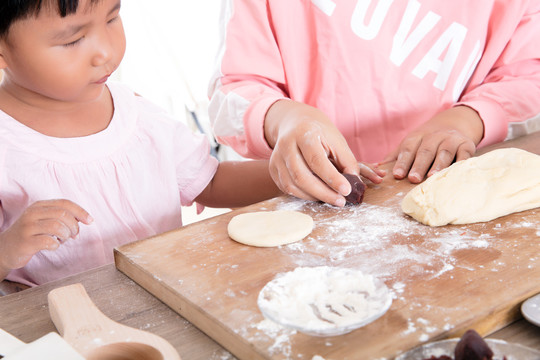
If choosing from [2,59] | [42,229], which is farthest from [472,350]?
[2,59]

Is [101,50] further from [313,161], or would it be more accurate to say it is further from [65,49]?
[313,161]

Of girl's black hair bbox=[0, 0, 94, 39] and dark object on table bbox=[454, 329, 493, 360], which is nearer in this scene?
dark object on table bbox=[454, 329, 493, 360]

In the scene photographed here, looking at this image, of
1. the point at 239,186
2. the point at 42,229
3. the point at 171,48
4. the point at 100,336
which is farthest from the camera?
the point at 171,48

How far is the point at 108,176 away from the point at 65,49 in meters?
0.31

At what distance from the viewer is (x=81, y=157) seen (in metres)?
1.19

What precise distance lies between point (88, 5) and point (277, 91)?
580mm

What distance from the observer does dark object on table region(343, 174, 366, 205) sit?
3.44ft

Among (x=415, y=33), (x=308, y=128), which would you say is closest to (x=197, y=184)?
(x=308, y=128)

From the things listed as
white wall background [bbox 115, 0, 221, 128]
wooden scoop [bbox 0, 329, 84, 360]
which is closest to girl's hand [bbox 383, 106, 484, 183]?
wooden scoop [bbox 0, 329, 84, 360]

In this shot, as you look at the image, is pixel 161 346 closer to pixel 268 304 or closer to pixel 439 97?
pixel 268 304

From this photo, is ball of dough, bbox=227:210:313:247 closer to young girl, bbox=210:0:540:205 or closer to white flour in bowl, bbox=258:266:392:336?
white flour in bowl, bbox=258:266:392:336

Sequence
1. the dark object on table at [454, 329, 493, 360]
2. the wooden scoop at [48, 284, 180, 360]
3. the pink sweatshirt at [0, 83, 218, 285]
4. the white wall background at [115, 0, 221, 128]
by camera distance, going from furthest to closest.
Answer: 1. the white wall background at [115, 0, 221, 128]
2. the pink sweatshirt at [0, 83, 218, 285]
3. the wooden scoop at [48, 284, 180, 360]
4. the dark object on table at [454, 329, 493, 360]

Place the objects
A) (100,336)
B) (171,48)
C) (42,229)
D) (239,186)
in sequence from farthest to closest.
→ 1. (171,48)
2. (239,186)
3. (42,229)
4. (100,336)

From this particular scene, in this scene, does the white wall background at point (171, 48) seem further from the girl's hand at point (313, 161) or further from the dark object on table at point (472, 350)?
the dark object on table at point (472, 350)
